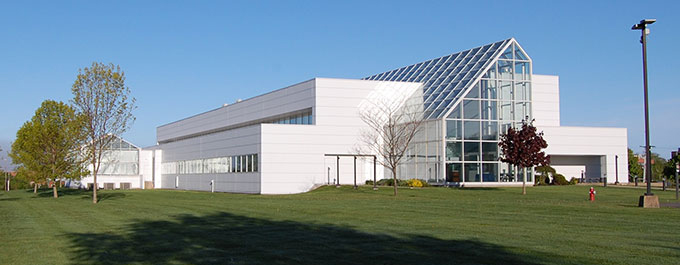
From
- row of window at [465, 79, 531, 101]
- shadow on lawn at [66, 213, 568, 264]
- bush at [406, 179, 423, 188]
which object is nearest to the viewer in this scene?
shadow on lawn at [66, 213, 568, 264]

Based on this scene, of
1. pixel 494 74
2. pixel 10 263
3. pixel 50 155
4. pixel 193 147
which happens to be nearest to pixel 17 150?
pixel 50 155

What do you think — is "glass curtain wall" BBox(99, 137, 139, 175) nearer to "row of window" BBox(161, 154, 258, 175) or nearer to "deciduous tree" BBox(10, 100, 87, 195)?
"row of window" BBox(161, 154, 258, 175)

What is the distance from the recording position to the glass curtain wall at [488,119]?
47344mm

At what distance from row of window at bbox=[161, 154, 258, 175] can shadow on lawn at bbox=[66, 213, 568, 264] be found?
3437 cm

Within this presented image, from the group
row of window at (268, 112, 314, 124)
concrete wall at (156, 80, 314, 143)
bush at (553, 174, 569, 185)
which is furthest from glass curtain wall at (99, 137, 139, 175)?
bush at (553, 174, 569, 185)

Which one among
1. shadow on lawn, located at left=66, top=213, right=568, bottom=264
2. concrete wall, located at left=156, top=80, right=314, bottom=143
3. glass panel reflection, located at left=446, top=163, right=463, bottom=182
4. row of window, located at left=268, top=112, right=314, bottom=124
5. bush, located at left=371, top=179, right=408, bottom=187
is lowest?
shadow on lawn, located at left=66, top=213, right=568, bottom=264

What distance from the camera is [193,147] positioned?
66.3 metres

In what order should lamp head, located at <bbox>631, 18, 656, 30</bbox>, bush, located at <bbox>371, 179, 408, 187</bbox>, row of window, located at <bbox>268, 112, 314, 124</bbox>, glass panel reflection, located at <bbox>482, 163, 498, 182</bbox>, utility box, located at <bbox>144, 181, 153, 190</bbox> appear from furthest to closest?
utility box, located at <bbox>144, 181, 153, 190</bbox>, row of window, located at <bbox>268, 112, 314, 124</bbox>, bush, located at <bbox>371, 179, 408, 187</bbox>, glass panel reflection, located at <bbox>482, 163, 498, 182</bbox>, lamp head, located at <bbox>631, 18, 656, 30</bbox>

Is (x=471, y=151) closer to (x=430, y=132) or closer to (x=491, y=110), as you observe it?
(x=430, y=132)

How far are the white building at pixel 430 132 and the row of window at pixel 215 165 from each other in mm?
163

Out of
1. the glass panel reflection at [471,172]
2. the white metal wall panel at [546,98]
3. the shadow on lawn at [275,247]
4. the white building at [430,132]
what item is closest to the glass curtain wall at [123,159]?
the white building at [430,132]

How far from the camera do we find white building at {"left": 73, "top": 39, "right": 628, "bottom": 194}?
47875 mm

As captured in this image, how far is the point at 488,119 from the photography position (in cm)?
4878

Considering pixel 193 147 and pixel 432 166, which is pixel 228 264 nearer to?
pixel 432 166
